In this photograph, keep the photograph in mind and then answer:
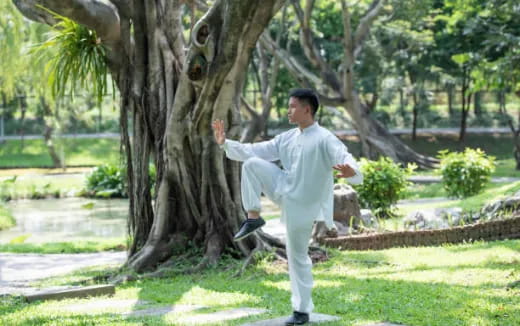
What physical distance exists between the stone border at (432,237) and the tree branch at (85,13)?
3.61 metres

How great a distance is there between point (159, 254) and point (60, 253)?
3668 mm

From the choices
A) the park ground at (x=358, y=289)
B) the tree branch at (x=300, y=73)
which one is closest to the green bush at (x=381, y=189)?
the park ground at (x=358, y=289)

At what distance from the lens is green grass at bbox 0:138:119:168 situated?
33969 millimetres

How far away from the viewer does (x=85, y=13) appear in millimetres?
7895

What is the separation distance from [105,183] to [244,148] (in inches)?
762

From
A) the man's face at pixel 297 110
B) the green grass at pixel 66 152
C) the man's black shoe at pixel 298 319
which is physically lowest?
the green grass at pixel 66 152

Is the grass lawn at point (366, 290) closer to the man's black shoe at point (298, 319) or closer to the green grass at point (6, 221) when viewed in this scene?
the man's black shoe at point (298, 319)

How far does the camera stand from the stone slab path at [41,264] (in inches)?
353

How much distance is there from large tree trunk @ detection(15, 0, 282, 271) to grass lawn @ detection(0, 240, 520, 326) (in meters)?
0.53

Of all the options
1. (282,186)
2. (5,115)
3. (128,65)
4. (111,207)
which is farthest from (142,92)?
(5,115)

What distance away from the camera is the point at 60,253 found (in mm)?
11477

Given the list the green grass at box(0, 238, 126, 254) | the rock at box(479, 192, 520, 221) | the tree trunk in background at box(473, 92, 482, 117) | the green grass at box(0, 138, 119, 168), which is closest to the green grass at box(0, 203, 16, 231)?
the green grass at box(0, 238, 126, 254)

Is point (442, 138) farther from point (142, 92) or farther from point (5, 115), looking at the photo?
point (142, 92)

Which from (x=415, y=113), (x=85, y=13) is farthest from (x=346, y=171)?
(x=415, y=113)
